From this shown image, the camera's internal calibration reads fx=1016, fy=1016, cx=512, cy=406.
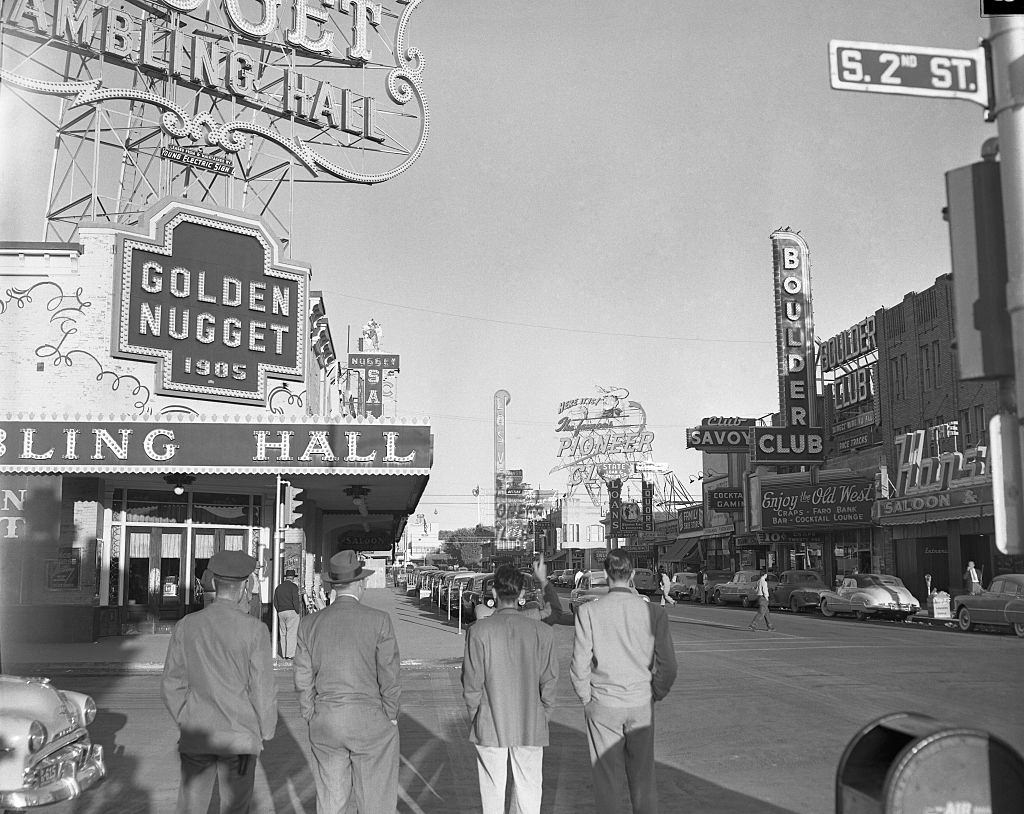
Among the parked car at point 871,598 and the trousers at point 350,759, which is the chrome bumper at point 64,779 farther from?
the parked car at point 871,598

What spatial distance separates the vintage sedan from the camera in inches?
255

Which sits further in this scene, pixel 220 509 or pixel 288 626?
pixel 220 509

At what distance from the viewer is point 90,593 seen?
72.2 ft

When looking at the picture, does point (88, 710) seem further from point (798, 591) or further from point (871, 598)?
point (798, 591)

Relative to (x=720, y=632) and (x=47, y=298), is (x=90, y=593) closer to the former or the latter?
(x=47, y=298)

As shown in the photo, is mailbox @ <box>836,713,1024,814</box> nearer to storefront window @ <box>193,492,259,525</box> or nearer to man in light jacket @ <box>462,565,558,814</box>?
man in light jacket @ <box>462,565,558,814</box>

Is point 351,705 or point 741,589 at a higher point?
point 351,705

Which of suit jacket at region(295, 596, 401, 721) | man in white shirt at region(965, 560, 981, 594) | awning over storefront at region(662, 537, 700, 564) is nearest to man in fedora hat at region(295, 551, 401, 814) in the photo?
suit jacket at region(295, 596, 401, 721)

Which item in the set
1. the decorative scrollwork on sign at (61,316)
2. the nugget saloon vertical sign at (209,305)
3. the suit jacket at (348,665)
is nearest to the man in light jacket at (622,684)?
the suit jacket at (348,665)

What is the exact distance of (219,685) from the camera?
5.54 metres

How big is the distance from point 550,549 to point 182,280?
95311 millimetres

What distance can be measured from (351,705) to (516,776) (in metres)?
1.11

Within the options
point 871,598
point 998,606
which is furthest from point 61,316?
point 871,598

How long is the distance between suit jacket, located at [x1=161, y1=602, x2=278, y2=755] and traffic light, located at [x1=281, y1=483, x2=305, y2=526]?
647 inches
